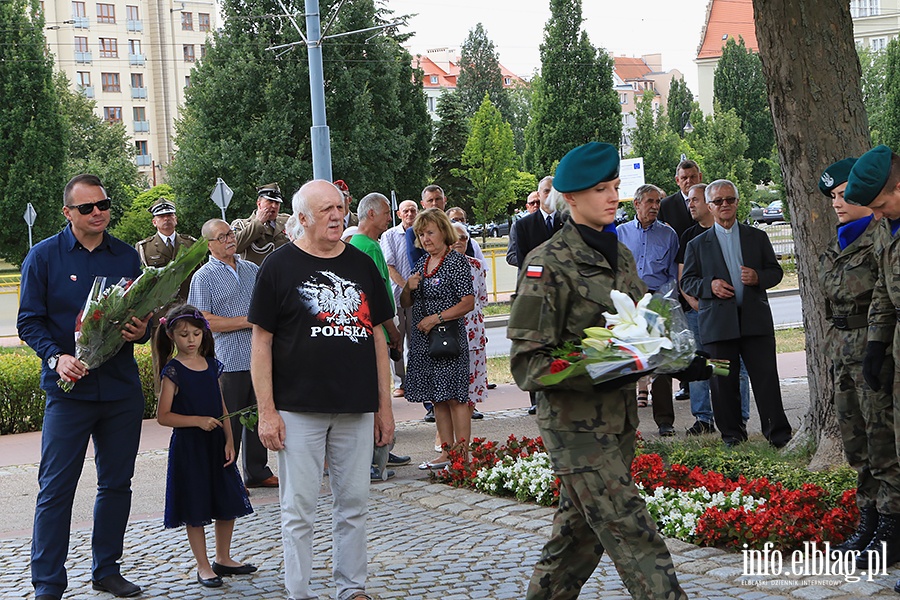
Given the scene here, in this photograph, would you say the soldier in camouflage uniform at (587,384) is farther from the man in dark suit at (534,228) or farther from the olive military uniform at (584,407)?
the man in dark suit at (534,228)

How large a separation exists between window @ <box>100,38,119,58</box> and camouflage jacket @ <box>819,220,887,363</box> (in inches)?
3484

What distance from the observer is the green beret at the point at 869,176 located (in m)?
5.47

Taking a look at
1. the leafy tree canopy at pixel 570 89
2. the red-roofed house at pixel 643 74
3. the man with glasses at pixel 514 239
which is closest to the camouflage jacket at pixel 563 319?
the man with glasses at pixel 514 239

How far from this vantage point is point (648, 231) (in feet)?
34.6

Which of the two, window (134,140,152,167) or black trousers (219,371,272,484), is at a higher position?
window (134,140,152,167)

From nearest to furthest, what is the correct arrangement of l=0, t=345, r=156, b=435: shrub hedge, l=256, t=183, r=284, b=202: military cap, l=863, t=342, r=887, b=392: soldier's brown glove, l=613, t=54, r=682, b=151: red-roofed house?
l=863, t=342, r=887, b=392: soldier's brown glove → l=256, t=183, r=284, b=202: military cap → l=0, t=345, r=156, b=435: shrub hedge → l=613, t=54, r=682, b=151: red-roofed house

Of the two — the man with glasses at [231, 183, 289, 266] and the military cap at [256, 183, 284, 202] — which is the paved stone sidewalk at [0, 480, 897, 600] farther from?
the military cap at [256, 183, 284, 202]

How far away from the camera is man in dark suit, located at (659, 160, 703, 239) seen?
11.8 m

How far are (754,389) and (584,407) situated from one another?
5177 millimetres

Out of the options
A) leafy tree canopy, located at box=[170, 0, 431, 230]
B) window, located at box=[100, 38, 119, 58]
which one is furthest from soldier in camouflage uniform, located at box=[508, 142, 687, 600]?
window, located at box=[100, 38, 119, 58]

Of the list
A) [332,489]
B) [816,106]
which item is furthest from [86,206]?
[816,106]

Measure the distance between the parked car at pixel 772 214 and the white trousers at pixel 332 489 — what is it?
62.5 m

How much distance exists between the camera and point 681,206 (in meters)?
11.8

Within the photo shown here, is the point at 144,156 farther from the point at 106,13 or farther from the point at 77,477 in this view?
the point at 77,477
